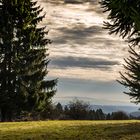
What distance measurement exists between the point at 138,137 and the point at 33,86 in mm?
22008

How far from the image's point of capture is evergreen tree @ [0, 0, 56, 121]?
40.2 m

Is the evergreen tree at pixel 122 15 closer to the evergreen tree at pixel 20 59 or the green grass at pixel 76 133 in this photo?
the green grass at pixel 76 133

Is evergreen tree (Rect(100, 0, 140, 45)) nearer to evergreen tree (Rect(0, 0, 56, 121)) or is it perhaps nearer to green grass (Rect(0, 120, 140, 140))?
green grass (Rect(0, 120, 140, 140))

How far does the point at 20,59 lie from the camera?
40719 millimetres

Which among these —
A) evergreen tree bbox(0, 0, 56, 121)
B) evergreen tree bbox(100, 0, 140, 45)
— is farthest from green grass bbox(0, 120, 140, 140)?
evergreen tree bbox(0, 0, 56, 121)

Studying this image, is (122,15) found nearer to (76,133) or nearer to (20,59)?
(76,133)

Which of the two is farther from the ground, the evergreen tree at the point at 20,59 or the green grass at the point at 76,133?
the evergreen tree at the point at 20,59

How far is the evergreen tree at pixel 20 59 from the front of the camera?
132ft

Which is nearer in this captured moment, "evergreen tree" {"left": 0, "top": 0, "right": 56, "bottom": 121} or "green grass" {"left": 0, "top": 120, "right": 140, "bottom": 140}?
"green grass" {"left": 0, "top": 120, "right": 140, "bottom": 140}

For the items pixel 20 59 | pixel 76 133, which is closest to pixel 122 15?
pixel 76 133

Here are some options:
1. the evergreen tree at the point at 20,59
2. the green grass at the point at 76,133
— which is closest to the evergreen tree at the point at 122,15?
the green grass at the point at 76,133

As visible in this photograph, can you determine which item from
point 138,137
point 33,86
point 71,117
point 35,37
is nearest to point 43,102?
point 33,86

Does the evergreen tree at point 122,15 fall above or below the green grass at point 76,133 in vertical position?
above

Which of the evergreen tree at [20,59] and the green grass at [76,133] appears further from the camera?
the evergreen tree at [20,59]
